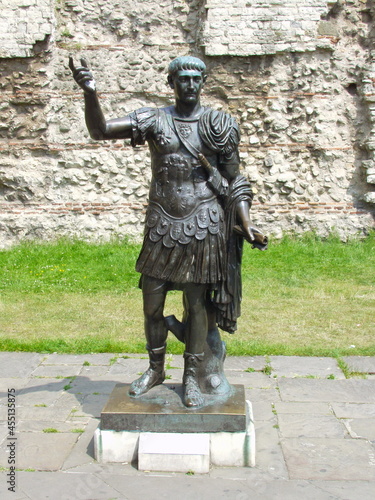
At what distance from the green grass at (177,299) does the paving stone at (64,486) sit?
246 cm

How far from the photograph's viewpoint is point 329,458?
13.1 feet

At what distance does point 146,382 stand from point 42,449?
0.76 meters

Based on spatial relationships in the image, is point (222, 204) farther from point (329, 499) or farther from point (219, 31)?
point (219, 31)

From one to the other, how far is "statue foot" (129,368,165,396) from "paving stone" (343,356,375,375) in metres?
2.19

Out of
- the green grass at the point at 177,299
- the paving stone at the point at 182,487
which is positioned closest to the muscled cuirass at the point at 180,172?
the paving stone at the point at 182,487

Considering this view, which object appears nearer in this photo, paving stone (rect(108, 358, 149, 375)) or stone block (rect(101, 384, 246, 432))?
stone block (rect(101, 384, 246, 432))

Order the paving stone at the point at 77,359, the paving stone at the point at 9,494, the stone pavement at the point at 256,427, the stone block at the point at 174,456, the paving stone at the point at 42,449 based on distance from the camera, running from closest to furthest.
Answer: the paving stone at the point at 9,494 < the stone pavement at the point at 256,427 < the stone block at the point at 174,456 < the paving stone at the point at 42,449 < the paving stone at the point at 77,359

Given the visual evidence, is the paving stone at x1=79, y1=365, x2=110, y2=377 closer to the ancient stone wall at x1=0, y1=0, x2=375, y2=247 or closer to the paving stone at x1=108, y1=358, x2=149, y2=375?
the paving stone at x1=108, y1=358, x2=149, y2=375

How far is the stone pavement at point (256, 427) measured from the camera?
3.61 meters

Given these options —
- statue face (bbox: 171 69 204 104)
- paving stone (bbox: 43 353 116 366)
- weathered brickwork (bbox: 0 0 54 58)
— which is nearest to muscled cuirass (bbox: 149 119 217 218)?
statue face (bbox: 171 69 204 104)

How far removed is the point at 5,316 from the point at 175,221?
4056 millimetres

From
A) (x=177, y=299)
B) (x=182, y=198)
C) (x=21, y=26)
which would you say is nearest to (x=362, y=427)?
(x=182, y=198)

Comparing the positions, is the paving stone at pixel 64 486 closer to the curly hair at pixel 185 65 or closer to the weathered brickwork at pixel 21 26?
the curly hair at pixel 185 65

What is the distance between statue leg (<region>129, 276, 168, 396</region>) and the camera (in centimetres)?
410
